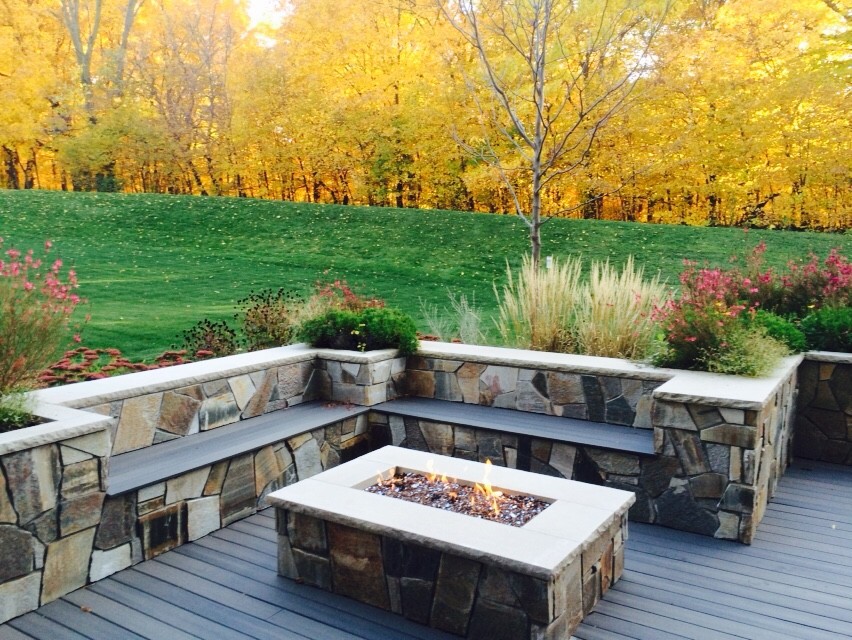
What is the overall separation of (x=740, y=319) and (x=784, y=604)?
1.94 metres

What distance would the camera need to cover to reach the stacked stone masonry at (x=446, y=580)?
7.93 ft

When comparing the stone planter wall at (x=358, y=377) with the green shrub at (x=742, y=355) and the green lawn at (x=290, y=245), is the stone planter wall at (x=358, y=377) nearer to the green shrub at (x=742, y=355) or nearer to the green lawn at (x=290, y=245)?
the green shrub at (x=742, y=355)

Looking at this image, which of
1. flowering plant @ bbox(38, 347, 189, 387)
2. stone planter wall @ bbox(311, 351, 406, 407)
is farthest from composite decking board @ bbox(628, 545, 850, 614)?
flowering plant @ bbox(38, 347, 189, 387)

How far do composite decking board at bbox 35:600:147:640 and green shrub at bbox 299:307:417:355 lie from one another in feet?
8.13

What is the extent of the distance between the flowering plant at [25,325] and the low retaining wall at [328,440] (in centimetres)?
19

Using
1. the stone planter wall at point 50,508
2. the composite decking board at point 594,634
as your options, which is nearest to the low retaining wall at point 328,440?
the stone planter wall at point 50,508

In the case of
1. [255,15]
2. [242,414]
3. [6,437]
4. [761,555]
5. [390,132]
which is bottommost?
[761,555]

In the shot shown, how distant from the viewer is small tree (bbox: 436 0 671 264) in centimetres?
630

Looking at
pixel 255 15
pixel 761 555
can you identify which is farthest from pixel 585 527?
pixel 255 15

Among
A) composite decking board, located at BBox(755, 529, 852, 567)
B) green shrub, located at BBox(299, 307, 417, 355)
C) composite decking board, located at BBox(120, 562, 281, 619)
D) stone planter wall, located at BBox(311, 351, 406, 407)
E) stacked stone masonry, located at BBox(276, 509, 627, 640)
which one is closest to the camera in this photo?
stacked stone masonry, located at BBox(276, 509, 627, 640)

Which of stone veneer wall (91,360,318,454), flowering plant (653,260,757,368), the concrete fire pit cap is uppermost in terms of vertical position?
flowering plant (653,260,757,368)

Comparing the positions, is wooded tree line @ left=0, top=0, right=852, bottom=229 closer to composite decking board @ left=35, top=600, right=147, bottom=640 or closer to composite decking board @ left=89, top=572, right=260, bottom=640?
composite decking board @ left=89, top=572, right=260, bottom=640

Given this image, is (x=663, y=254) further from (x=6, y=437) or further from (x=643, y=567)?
(x=6, y=437)

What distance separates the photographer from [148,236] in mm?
14062
